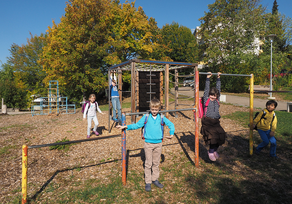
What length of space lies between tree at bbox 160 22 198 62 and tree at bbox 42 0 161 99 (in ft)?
46.2

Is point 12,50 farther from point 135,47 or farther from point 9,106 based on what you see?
point 135,47

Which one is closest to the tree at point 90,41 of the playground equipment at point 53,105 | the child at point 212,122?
the playground equipment at point 53,105

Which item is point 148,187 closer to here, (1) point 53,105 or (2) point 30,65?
(1) point 53,105

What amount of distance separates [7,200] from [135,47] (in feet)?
65.9

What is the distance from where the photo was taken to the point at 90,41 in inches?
707

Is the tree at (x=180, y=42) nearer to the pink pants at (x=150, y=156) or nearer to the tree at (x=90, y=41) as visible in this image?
the tree at (x=90, y=41)

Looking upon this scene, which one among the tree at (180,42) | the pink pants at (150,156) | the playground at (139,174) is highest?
the tree at (180,42)

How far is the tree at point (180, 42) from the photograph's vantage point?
3466 cm

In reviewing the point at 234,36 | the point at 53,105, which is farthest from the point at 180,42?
the point at 53,105

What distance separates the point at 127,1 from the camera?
2152cm

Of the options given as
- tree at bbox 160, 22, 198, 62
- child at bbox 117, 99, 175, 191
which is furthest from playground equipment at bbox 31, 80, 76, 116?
tree at bbox 160, 22, 198, 62

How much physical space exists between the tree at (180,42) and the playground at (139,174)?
30.1m

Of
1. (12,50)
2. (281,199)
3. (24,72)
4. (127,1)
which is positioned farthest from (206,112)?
(12,50)

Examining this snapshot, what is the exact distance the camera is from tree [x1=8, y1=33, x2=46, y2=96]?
2769cm
